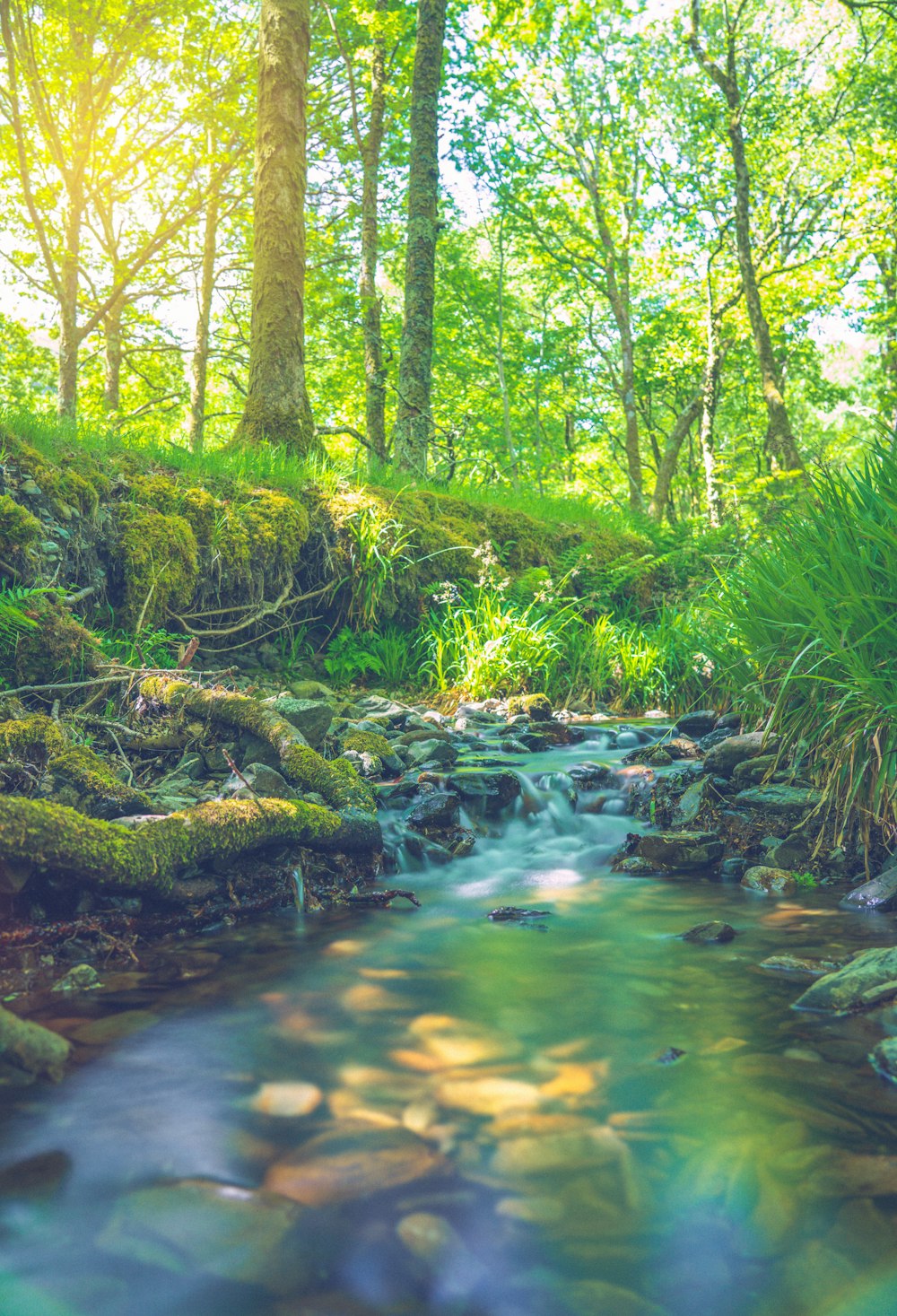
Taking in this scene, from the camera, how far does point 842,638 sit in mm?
3369

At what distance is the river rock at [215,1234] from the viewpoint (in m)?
1.43

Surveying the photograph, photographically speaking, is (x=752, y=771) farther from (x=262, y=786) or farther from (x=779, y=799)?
(x=262, y=786)

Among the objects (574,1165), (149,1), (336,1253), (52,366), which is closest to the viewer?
(336,1253)

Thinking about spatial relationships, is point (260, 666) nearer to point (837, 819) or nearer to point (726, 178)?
point (837, 819)

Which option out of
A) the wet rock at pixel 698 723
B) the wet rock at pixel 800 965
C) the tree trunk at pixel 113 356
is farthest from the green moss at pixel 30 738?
the tree trunk at pixel 113 356

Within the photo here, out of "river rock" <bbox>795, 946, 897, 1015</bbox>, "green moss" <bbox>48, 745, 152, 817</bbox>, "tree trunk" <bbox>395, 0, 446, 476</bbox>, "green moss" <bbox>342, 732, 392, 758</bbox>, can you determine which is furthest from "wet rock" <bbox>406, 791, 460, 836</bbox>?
"tree trunk" <bbox>395, 0, 446, 476</bbox>

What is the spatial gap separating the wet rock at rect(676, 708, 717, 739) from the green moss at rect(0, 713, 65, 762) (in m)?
3.97

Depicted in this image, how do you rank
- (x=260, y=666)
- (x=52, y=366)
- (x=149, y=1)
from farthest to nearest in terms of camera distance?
(x=52, y=366)
(x=149, y=1)
(x=260, y=666)

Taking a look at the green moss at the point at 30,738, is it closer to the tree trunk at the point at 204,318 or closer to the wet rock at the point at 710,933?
the wet rock at the point at 710,933

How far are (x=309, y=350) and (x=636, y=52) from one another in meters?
9.83

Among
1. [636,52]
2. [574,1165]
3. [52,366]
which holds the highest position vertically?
[636,52]

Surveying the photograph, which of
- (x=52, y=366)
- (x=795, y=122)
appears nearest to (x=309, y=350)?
(x=52, y=366)

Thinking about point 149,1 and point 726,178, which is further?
point 726,178

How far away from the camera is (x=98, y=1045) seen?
214 cm
